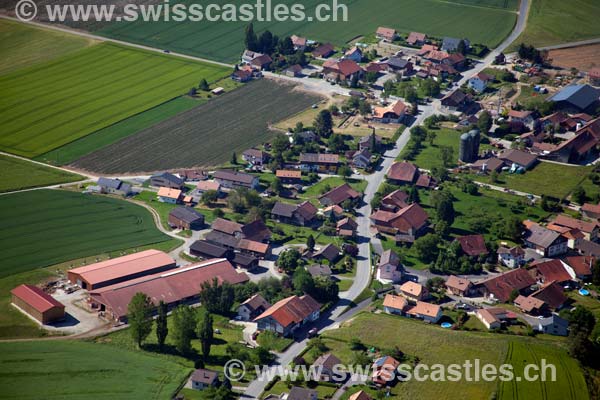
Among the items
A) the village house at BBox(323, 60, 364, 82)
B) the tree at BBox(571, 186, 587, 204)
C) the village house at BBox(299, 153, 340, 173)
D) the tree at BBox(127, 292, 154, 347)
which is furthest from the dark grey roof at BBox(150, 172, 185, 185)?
the tree at BBox(571, 186, 587, 204)

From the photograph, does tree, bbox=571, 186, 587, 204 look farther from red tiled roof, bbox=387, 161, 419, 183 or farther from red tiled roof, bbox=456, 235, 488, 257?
red tiled roof, bbox=387, 161, 419, 183

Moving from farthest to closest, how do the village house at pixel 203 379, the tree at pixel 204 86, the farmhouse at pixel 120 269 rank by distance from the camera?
the tree at pixel 204 86
the farmhouse at pixel 120 269
the village house at pixel 203 379

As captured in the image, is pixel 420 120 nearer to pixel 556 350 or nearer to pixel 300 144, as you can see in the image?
pixel 300 144

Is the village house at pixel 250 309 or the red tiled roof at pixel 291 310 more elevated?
the red tiled roof at pixel 291 310

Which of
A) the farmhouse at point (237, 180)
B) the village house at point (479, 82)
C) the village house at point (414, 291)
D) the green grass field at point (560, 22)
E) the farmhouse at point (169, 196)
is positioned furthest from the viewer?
the green grass field at point (560, 22)

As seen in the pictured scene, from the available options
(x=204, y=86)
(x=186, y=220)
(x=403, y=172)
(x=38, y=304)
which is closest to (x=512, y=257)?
(x=403, y=172)

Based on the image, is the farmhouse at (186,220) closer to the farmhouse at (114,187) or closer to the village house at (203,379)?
the farmhouse at (114,187)

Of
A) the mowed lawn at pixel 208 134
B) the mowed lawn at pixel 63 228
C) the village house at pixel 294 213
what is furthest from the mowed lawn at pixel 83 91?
the village house at pixel 294 213
